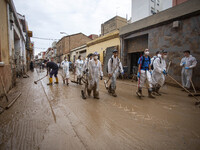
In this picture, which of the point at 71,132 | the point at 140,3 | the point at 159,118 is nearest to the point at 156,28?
the point at 159,118

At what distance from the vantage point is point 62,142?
190 cm

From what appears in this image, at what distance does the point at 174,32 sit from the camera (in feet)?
22.9

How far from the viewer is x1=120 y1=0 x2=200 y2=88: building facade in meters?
6.03

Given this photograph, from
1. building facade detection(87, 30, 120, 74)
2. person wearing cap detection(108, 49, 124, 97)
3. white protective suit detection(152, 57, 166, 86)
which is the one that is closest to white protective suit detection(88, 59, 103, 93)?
person wearing cap detection(108, 49, 124, 97)

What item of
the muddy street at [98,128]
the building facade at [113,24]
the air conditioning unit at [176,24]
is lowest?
the muddy street at [98,128]

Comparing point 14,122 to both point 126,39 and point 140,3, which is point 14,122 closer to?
point 126,39

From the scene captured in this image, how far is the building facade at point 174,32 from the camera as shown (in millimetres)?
6034

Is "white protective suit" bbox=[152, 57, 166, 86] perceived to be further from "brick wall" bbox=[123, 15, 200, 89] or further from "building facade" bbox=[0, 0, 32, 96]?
"building facade" bbox=[0, 0, 32, 96]

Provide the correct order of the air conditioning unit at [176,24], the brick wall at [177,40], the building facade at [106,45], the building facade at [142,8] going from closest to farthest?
the brick wall at [177,40] → the air conditioning unit at [176,24] → the building facade at [106,45] → the building facade at [142,8]

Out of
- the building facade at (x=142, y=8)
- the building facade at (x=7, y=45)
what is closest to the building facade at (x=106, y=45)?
the building facade at (x=7, y=45)

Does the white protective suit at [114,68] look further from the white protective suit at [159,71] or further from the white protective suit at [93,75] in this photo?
the white protective suit at [159,71]

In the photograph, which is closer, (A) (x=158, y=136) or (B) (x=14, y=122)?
(A) (x=158, y=136)

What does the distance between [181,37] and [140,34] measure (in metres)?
3.05

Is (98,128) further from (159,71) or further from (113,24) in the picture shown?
(113,24)
